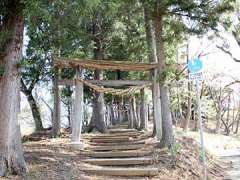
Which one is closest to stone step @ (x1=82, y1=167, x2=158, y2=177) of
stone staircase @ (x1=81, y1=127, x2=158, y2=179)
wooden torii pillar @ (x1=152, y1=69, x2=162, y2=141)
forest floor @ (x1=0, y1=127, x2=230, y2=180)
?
stone staircase @ (x1=81, y1=127, x2=158, y2=179)

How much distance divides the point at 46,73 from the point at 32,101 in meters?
1.71

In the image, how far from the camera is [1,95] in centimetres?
752

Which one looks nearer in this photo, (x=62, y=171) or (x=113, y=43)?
(x=62, y=171)

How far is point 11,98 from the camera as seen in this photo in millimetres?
7512

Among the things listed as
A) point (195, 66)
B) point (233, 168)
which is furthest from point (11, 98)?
point (233, 168)

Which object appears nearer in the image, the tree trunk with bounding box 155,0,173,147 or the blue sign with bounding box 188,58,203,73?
the blue sign with bounding box 188,58,203,73

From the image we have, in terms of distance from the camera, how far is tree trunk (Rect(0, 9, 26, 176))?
7.42 m

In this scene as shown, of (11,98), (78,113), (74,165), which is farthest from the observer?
(78,113)

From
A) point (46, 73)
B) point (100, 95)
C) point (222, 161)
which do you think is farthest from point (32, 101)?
point (222, 161)

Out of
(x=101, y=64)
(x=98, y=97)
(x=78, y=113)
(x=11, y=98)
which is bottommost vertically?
(x=78, y=113)

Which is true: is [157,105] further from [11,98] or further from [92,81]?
[11,98]

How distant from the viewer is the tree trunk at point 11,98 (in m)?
7.42

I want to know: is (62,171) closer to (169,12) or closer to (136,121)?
(169,12)

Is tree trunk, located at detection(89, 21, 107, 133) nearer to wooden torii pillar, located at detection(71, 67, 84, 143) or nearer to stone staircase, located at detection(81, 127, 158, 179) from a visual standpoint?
stone staircase, located at detection(81, 127, 158, 179)
